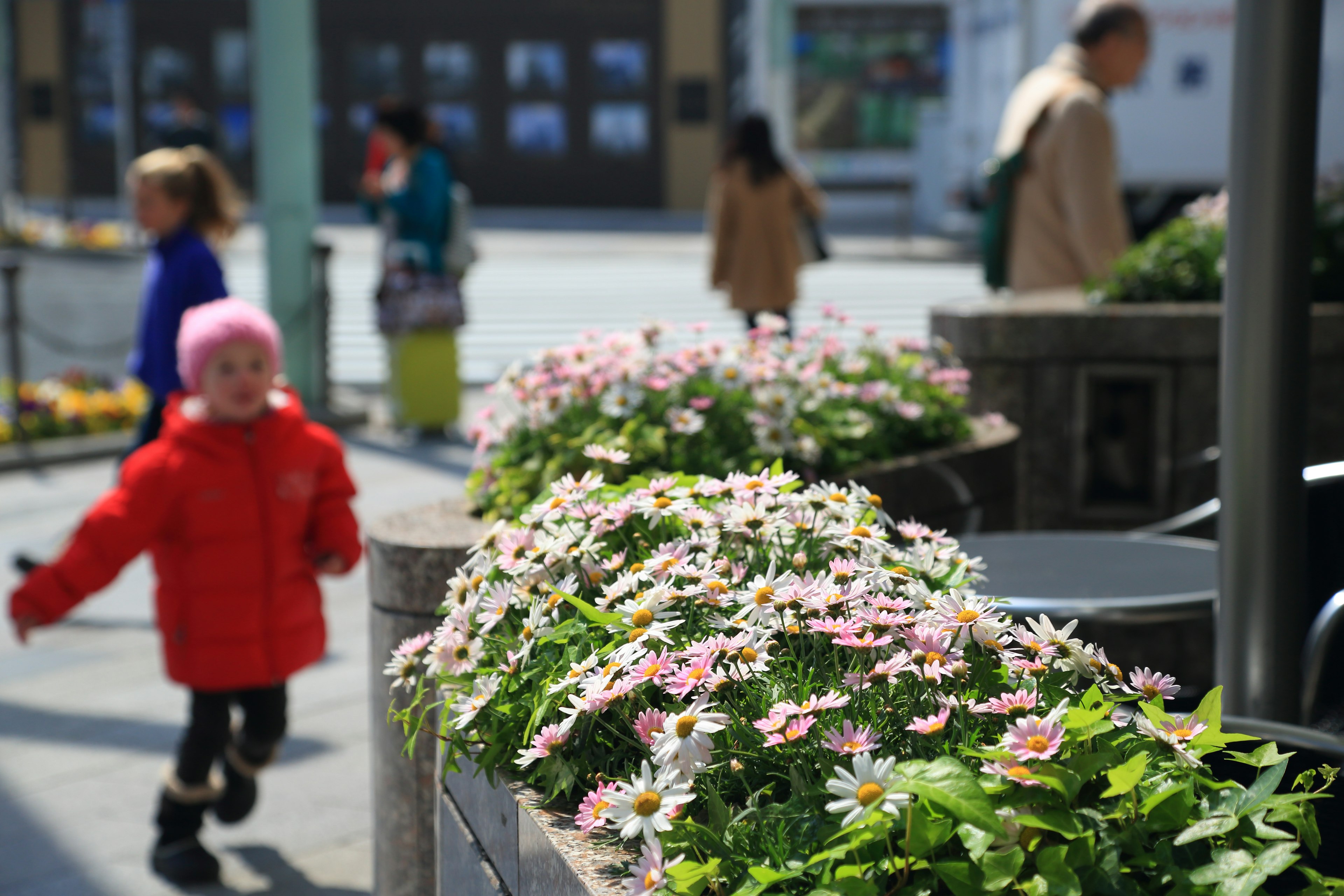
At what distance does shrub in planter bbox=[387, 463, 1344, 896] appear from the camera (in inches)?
54.5

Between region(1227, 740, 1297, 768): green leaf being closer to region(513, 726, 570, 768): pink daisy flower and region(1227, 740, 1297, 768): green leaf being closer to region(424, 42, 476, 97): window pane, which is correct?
region(513, 726, 570, 768): pink daisy flower

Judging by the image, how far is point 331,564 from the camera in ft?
11.9

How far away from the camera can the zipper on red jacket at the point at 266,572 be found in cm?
358

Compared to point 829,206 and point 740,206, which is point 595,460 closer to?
point 740,206

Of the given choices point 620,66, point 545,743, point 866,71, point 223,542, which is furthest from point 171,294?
point 620,66

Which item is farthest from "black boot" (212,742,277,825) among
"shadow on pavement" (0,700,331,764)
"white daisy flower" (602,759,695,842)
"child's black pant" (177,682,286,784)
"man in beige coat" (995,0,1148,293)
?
"man in beige coat" (995,0,1148,293)

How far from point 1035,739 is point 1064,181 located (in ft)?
14.3

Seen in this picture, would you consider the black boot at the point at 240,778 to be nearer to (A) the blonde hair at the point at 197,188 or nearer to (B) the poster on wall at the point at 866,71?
(A) the blonde hair at the point at 197,188

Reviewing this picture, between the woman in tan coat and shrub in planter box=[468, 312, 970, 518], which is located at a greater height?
the woman in tan coat

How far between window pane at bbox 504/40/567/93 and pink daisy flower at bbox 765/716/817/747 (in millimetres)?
35857

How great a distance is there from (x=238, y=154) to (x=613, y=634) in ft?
124

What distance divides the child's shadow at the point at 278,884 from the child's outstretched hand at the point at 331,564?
712mm

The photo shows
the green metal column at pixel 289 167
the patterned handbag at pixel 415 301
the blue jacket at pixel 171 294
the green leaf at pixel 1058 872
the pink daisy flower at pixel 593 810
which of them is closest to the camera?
the green leaf at pixel 1058 872

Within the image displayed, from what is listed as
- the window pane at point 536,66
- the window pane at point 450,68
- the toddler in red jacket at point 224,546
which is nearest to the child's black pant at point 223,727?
the toddler in red jacket at point 224,546
